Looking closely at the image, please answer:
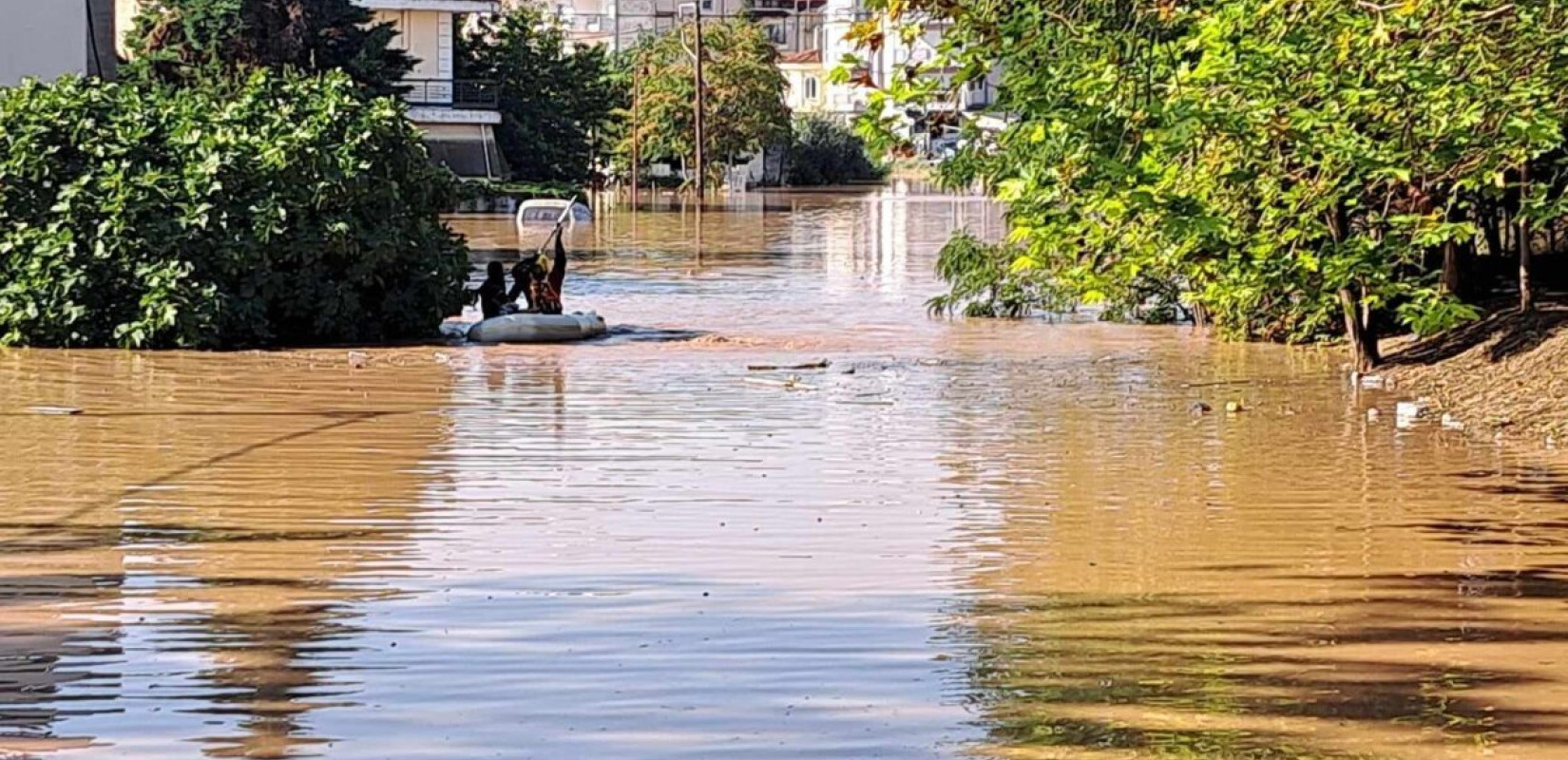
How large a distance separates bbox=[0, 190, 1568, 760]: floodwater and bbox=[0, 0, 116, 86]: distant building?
1781 cm

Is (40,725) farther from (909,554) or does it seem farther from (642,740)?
(909,554)

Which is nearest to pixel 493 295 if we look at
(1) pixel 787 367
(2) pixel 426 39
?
(1) pixel 787 367

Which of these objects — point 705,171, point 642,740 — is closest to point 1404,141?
point 642,740

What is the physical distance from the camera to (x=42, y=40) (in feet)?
128

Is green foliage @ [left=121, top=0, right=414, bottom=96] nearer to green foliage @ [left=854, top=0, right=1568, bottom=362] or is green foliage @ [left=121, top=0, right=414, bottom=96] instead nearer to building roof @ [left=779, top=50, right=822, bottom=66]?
green foliage @ [left=854, top=0, right=1568, bottom=362]

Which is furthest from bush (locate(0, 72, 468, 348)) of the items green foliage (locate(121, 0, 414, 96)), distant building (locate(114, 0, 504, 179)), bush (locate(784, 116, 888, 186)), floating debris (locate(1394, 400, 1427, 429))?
bush (locate(784, 116, 888, 186))

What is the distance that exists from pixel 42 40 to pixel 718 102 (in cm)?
5390

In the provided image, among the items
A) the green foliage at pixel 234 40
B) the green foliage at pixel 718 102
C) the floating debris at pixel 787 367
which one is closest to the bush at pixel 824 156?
the green foliage at pixel 718 102

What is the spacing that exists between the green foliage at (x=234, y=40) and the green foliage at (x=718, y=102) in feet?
99.5

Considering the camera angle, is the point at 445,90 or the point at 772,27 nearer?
the point at 445,90

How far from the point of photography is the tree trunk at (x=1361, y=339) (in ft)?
72.0

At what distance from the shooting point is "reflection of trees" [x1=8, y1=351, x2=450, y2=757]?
873 centimetres

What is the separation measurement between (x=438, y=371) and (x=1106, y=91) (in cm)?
1213

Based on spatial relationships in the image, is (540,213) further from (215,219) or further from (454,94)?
(215,219)
